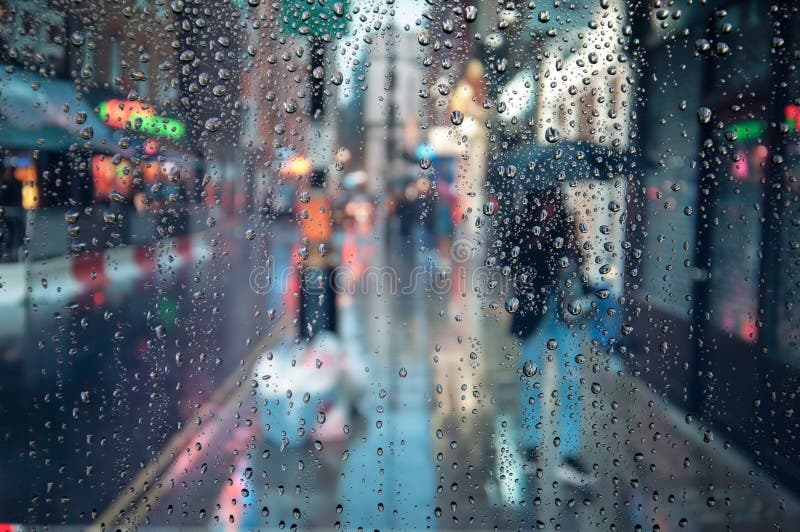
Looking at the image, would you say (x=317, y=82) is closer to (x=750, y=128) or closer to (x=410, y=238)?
(x=410, y=238)

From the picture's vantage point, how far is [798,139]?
1407 millimetres

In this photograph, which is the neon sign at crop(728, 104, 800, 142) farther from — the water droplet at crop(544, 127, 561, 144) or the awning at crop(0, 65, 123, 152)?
the awning at crop(0, 65, 123, 152)

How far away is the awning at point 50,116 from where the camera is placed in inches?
52.2

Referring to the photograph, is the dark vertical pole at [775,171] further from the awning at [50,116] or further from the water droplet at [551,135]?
the awning at [50,116]

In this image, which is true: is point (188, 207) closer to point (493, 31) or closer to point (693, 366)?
point (493, 31)

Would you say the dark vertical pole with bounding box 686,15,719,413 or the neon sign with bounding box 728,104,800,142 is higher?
the neon sign with bounding box 728,104,800,142

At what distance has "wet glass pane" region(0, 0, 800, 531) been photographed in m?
1.36

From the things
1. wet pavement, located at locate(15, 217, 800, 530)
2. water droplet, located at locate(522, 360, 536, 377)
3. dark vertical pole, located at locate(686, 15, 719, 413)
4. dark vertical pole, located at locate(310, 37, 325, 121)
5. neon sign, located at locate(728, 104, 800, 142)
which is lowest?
wet pavement, located at locate(15, 217, 800, 530)

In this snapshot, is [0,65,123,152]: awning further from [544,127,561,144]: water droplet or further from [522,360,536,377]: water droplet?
[522,360,536,377]: water droplet

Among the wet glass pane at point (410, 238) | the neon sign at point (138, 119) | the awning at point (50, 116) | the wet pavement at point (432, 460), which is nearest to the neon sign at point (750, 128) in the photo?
the wet glass pane at point (410, 238)

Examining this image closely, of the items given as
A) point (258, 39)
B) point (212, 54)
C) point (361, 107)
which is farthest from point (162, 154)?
point (361, 107)

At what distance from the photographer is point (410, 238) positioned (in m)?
1.45

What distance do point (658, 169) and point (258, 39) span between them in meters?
1.14

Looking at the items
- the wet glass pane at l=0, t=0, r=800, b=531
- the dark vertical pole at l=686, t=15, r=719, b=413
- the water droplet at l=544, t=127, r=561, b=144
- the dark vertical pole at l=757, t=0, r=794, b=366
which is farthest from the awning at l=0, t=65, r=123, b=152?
the dark vertical pole at l=757, t=0, r=794, b=366
